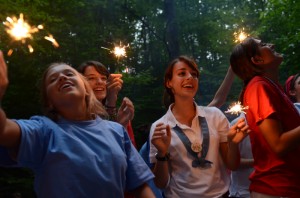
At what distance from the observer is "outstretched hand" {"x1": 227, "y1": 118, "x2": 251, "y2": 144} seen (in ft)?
7.76

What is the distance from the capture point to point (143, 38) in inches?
775

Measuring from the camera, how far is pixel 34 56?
11523mm

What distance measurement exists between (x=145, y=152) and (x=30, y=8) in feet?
25.5

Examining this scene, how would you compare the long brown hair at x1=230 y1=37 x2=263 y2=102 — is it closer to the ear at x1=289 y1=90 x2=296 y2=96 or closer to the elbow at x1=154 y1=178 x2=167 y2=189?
the elbow at x1=154 y1=178 x2=167 y2=189

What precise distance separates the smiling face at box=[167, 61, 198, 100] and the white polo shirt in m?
0.25

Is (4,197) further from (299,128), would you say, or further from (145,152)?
(299,128)

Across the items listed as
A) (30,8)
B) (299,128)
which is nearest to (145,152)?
(299,128)

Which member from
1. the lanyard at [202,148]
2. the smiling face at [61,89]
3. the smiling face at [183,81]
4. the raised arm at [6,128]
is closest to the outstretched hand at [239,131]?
the lanyard at [202,148]

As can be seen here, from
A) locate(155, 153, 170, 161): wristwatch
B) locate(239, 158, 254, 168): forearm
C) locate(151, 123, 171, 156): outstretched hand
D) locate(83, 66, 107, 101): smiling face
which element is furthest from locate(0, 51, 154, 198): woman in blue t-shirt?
locate(239, 158, 254, 168): forearm

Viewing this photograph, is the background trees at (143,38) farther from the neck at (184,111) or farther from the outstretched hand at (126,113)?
the neck at (184,111)

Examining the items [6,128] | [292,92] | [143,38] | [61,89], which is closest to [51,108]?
[61,89]

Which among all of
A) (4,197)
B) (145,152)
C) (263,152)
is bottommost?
(4,197)

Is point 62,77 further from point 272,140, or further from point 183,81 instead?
point 272,140

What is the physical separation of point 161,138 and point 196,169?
0.39m
